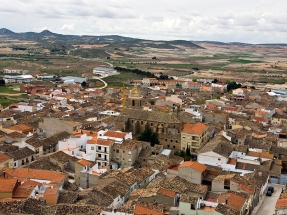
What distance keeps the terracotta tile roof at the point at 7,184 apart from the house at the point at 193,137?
19.3 metres

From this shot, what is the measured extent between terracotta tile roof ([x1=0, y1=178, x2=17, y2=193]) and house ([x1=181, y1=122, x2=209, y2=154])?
63.2 ft

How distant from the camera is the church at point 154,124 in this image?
41250 millimetres

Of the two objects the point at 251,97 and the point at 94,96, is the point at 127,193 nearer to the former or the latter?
the point at 94,96

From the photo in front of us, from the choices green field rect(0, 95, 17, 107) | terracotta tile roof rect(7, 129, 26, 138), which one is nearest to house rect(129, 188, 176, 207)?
terracotta tile roof rect(7, 129, 26, 138)

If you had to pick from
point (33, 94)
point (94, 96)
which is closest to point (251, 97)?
point (94, 96)

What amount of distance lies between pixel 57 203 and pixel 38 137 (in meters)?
18.5

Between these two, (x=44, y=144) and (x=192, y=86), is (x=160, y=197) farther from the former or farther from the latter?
(x=192, y=86)

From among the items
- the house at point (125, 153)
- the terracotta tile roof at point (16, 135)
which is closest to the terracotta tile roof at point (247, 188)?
the house at point (125, 153)

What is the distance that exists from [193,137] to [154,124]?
6090mm

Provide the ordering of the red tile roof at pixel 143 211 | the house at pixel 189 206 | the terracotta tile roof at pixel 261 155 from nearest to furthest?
the red tile roof at pixel 143 211, the house at pixel 189 206, the terracotta tile roof at pixel 261 155

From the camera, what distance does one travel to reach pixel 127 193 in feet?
89.4

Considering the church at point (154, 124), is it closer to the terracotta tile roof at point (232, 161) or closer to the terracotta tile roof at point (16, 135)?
the terracotta tile roof at point (232, 161)

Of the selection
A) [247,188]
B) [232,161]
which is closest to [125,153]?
[232,161]

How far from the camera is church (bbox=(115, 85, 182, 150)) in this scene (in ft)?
135
